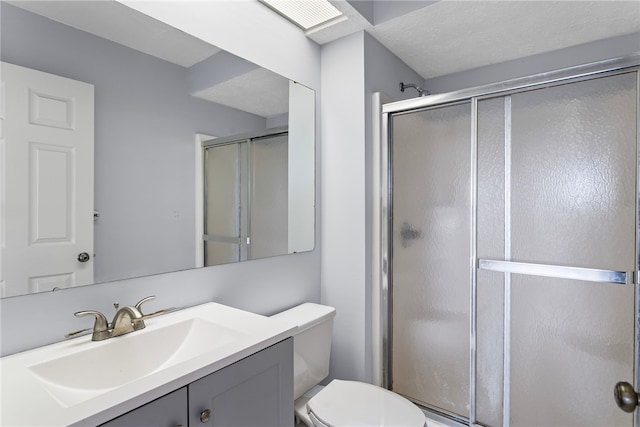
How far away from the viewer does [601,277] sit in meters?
1.40

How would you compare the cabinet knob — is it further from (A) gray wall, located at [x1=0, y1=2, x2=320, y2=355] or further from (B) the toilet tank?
(B) the toilet tank

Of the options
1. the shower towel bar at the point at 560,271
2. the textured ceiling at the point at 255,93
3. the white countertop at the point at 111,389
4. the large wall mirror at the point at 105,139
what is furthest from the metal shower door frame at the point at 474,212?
the white countertop at the point at 111,389

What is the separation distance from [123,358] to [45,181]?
565mm

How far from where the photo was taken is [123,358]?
3.26 ft

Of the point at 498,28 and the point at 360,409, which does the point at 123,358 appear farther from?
the point at 498,28

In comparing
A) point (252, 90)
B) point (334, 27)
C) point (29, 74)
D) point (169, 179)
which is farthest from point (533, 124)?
point (29, 74)

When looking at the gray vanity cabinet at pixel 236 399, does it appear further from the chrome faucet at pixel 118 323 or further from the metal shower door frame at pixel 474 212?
the metal shower door frame at pixel 474 212

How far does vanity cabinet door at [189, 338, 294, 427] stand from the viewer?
0.84 metres

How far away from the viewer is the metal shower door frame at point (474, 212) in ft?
4.39

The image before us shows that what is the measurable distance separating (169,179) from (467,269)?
4.91 feet

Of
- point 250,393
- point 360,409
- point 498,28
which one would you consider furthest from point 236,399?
point 498,28

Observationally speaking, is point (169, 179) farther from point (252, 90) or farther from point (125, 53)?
point (252, 90)

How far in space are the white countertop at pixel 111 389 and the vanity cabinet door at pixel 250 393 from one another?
0.03 metres

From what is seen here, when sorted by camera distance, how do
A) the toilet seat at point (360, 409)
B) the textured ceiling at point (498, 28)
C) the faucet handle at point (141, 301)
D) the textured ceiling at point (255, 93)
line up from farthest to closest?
the textured ceiling at point (498, 28) < the textured ceiling at point (255, 93) < the toilet seat at point (360, 409) < the faucet handle at point (141, 301)
